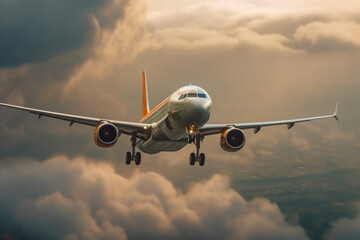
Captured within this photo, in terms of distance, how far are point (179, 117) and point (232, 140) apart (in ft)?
25.7

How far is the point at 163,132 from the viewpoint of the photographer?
49750 mm

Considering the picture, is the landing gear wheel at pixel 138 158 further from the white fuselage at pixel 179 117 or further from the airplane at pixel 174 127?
the white fuselage at pixel 179 117

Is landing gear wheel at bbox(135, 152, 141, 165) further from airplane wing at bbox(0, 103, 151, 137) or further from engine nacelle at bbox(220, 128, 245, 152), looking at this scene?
engine nacelle at bbox(220, 128, 245, 152)

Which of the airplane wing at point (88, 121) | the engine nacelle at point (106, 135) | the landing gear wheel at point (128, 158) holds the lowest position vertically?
the landing gear wheel at point (128, 158)

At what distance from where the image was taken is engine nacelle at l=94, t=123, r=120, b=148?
49125 millimetres

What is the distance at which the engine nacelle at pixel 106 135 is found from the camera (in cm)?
4912

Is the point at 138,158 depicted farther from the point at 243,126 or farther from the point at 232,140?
the point at 232,140

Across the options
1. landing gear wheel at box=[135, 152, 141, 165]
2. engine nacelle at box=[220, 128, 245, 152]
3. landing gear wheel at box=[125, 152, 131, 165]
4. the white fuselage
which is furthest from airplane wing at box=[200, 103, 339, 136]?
landing gear wheel at box=[125, 152, 131, 165]

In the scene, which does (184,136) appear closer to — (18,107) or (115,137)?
(115,137)

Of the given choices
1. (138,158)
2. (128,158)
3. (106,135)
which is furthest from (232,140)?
(128,158)

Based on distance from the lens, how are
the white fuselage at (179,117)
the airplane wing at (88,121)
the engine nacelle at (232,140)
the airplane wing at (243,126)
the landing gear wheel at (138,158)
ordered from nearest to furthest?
the white fuselage at (179,117) < the engine nacelle at (232,140) < the airplane wing at (88,121) < the airplane wing at (243,126) < the landing gear wheel at (138,158)

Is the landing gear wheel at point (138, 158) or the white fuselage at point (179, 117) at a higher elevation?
the white fuselage at point (179, 117)

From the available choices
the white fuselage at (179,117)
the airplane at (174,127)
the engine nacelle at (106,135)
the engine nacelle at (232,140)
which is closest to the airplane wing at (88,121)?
the airplane at (174,127)

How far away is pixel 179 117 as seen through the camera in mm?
44469
